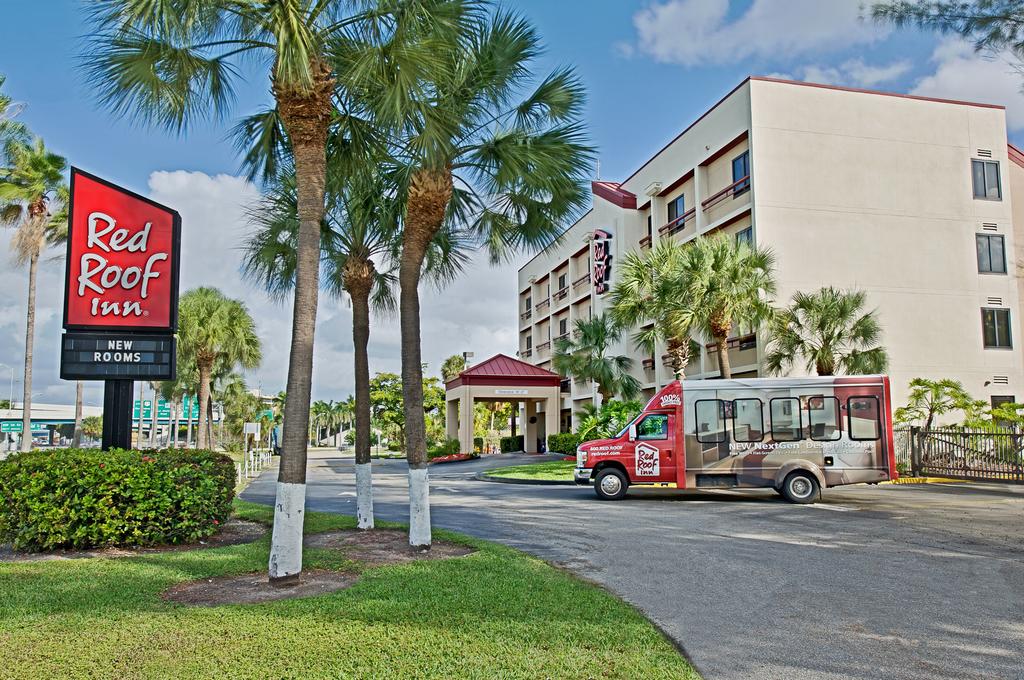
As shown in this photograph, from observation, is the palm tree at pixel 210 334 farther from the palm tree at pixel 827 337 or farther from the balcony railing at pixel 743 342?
the palm tree at pixel 827 337

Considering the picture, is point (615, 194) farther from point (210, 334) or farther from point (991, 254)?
point (210, 334)

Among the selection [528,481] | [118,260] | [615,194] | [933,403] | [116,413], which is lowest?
[528,481]

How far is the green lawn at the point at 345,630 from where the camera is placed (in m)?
4.85

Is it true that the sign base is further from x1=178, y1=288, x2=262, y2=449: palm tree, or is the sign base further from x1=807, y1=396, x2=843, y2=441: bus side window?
x1=178, y1=288, x2=262, y2=449: palm tree

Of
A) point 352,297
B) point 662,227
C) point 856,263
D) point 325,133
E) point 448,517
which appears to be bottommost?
point 448,517

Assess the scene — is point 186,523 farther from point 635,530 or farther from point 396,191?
point 635,530

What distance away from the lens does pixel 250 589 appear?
734 cm

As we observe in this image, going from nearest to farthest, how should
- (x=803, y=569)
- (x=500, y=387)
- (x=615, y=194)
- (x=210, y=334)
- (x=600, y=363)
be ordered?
(x=803, y=569), (x=600, y=363), (x=210, y=334), (x=615, y=194), (x=500, y=387)

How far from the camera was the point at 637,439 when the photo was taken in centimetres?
1723

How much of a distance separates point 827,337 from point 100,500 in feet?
70.4

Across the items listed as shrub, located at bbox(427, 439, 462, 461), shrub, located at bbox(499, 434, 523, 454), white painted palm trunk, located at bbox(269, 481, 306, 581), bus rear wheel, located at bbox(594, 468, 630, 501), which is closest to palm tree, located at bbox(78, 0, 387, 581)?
white painted palm trunk, located at bbox(269, 481, 306, 581)

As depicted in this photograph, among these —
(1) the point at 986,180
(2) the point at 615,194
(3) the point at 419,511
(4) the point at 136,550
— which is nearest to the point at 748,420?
(3) the point at 419,511

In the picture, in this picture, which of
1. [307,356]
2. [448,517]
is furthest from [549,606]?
[448,517]

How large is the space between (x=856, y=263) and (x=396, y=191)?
816 inches
